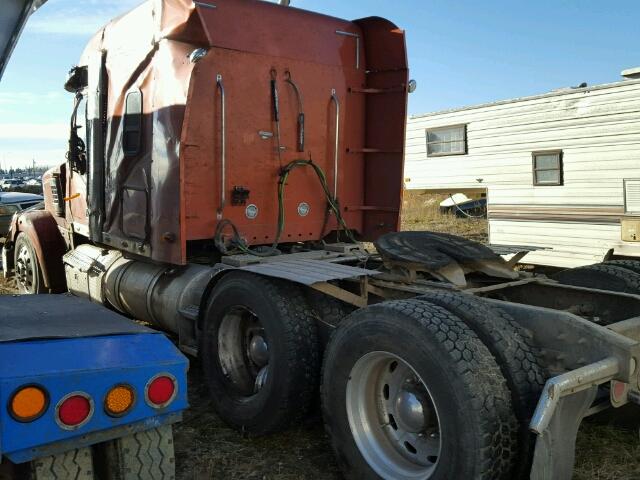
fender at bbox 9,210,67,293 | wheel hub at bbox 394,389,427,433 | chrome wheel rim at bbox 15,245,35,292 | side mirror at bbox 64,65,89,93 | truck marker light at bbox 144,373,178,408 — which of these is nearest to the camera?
truck marker light at bbox 144,373,178,408

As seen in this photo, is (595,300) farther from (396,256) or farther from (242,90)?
(242,90)

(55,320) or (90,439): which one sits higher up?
(55,320)

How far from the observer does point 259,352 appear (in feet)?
14.0

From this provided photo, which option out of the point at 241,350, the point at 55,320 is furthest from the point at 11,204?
the point at 55,320

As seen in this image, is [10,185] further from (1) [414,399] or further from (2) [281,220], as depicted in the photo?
(1) [414,399]

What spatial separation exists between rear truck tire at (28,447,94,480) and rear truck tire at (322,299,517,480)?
1.36 m

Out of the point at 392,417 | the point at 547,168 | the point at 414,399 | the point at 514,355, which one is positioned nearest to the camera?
the point at 514,355

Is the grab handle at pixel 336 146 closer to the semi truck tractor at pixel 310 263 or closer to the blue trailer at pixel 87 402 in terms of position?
the semi truck tractor at pixel 310 263

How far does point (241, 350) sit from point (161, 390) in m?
1.94

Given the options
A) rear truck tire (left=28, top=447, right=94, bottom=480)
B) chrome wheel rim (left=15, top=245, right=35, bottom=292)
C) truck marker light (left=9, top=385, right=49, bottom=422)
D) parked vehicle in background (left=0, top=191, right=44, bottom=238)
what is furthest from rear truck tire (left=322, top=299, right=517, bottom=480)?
parked vehicle in background (left=0, top=191, right=44, bottom=238)

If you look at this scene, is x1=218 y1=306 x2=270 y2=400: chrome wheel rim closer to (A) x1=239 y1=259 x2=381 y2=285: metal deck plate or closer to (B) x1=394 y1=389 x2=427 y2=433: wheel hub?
(A) x1=239 y1=259 x2=381 y2=285: metal deck plate

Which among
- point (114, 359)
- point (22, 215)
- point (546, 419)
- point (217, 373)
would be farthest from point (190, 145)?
point (22, 215)

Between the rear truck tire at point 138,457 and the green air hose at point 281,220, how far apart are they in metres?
2.46

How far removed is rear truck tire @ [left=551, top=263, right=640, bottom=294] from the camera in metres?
4.28
